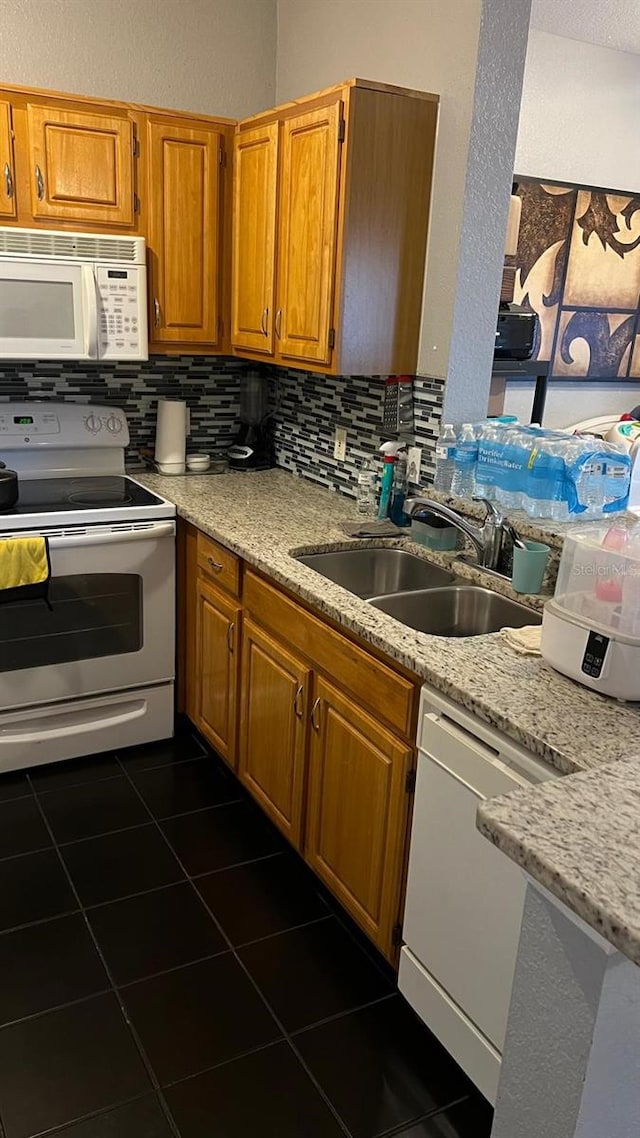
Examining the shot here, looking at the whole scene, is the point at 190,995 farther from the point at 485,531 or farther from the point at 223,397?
the point at 223,397

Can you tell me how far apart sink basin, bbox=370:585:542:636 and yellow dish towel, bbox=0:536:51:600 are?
42.4 inches

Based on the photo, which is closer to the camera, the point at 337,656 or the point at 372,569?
the point at 337,656

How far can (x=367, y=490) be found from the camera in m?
3.00

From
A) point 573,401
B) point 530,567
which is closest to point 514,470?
point 530,567

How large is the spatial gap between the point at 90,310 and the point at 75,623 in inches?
41.1

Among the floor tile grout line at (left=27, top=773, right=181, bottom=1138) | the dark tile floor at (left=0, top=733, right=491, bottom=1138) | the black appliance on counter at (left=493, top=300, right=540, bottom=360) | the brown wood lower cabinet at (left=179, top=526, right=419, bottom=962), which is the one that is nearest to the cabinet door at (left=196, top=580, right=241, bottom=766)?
the brown wood lower cabinet at (left=179, top=526, right=419, bottom=962)

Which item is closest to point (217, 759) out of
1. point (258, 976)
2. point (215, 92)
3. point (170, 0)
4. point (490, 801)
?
point (258, 976)

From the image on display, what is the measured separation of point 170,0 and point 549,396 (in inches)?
107

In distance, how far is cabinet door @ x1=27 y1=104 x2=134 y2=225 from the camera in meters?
2.79

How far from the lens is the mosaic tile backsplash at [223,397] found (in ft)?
10.2

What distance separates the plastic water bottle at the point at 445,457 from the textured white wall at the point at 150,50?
164 centimetres

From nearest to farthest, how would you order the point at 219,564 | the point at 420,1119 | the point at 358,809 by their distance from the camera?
the point at 420,1119
the point at 358,809
the point at 219,564

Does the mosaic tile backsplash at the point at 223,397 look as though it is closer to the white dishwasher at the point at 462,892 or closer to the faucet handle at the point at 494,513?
the faucet handle at the point at 494,513

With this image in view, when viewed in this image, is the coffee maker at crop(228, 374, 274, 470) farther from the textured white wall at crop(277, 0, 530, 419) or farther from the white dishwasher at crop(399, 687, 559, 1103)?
the white dishwasher at crop(399, 687, 559, 1103)
